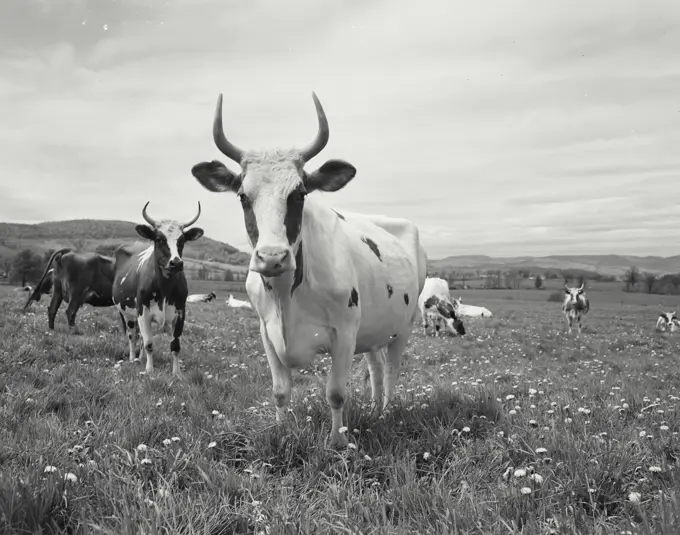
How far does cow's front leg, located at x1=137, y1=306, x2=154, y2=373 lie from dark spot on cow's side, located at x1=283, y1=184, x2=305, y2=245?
630cm

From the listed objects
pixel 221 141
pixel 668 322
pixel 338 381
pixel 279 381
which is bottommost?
pixel 668 322

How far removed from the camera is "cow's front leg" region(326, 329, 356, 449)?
178 inches

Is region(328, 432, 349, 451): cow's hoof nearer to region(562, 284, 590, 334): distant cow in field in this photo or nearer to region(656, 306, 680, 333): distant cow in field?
region(562, 284, 590, 334): distant cow in field

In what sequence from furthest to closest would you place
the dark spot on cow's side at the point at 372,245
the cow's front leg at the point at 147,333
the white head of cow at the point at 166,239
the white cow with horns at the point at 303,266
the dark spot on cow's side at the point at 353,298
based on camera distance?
the white head of cow at the point at 166,239
the cow's front leg at the point at 147,333
the dark spot on cow's side at the point at 372,245
the dark spot on cow's side at the point at 353,298
the white cow with horns at the point at 303,266

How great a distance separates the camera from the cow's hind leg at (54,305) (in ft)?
42.4

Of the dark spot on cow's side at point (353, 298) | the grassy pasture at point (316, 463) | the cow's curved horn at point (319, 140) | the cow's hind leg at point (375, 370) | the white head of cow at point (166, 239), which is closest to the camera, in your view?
the grassy pasture at point (316, 463)

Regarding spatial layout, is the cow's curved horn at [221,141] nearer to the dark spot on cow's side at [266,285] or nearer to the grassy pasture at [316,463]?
the dark spot on cow's side at [266,285]

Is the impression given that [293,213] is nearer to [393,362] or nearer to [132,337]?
[393,362]

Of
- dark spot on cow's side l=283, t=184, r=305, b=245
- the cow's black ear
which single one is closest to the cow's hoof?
dark spot on cow's side l=283, t=184, r=305, b=245

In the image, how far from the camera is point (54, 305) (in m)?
13.4

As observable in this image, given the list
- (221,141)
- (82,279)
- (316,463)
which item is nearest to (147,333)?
(82,279)

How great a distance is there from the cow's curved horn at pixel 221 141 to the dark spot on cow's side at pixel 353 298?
5.75 feet

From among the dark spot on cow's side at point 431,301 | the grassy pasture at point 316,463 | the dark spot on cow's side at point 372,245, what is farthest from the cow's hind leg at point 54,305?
the dark spot on cow's side at point 431,301

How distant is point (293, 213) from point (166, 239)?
6.55 m
